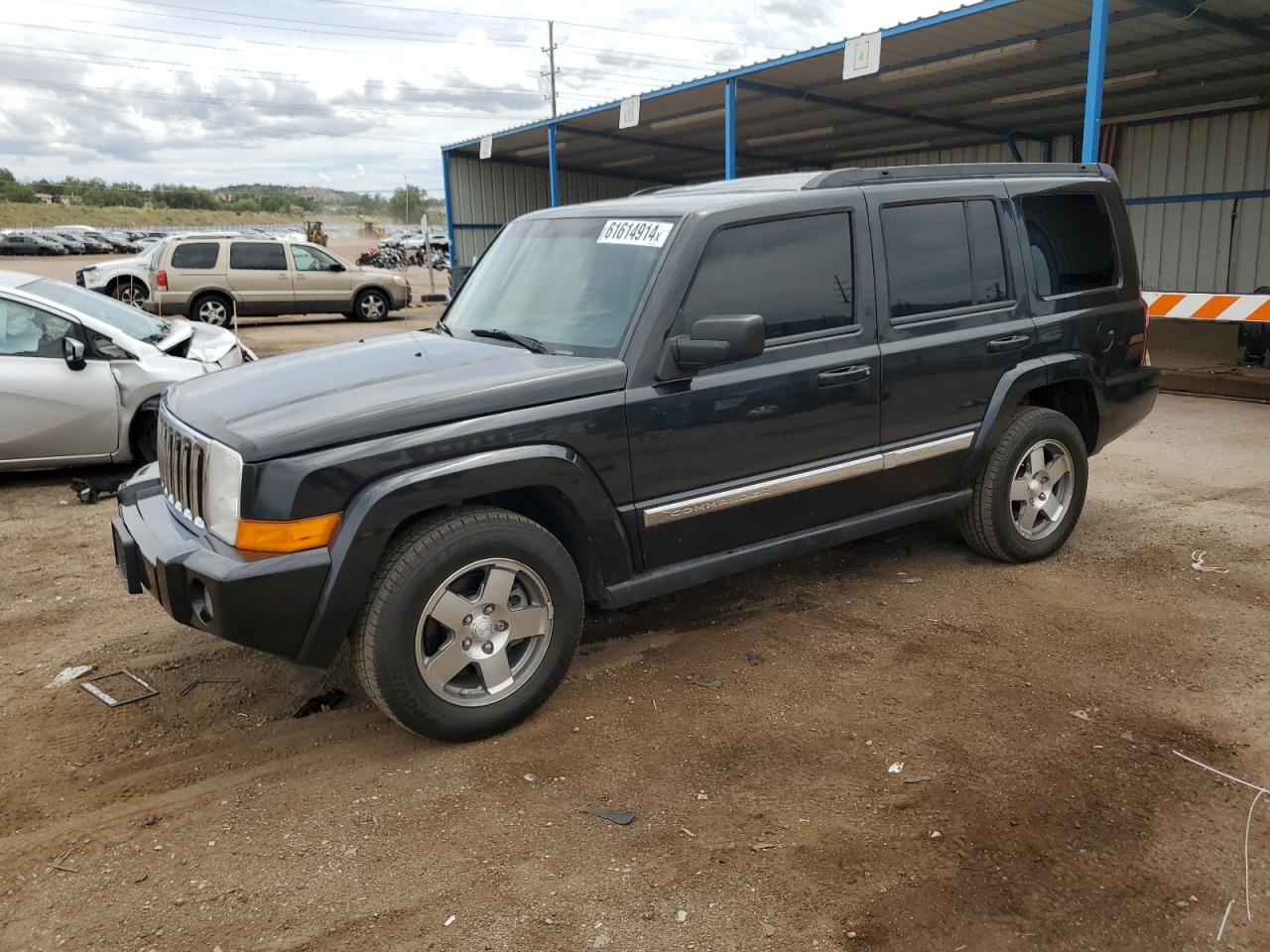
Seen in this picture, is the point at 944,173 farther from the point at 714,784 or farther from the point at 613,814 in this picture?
the point at 613,814

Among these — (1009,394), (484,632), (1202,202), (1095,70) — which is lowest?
(484,632)

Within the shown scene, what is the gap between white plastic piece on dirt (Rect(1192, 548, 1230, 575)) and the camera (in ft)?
16.3

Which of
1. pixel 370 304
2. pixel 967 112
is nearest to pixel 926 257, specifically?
pixel 967 112

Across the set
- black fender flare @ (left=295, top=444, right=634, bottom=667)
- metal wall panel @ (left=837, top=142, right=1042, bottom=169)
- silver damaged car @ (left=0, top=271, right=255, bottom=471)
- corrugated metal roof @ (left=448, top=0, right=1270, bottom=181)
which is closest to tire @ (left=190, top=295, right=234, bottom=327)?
corrugated metal roof @ (left=448, top=0, right=1270, bottom=181)

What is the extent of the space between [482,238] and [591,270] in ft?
74.7

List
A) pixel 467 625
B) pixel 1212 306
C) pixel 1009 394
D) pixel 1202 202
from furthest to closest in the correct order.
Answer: pixel 1202 202, pixel 1212 306, pixel 1009 394, pixel 467 625

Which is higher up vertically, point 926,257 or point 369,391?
point 926,257

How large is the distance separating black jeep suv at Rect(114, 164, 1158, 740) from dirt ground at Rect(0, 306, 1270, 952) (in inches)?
15.9

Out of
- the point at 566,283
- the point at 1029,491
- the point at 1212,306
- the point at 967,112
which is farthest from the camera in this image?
the point at 967,112

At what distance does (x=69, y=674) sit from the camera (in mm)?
4094

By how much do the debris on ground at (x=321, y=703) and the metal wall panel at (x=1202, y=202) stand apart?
1997 centimetres

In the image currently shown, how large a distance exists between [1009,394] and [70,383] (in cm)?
614

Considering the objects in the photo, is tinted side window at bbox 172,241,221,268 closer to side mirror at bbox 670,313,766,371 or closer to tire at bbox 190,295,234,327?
tire at bbox 190,295,234,327

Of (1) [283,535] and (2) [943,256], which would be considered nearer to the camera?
(1) [283,535]
